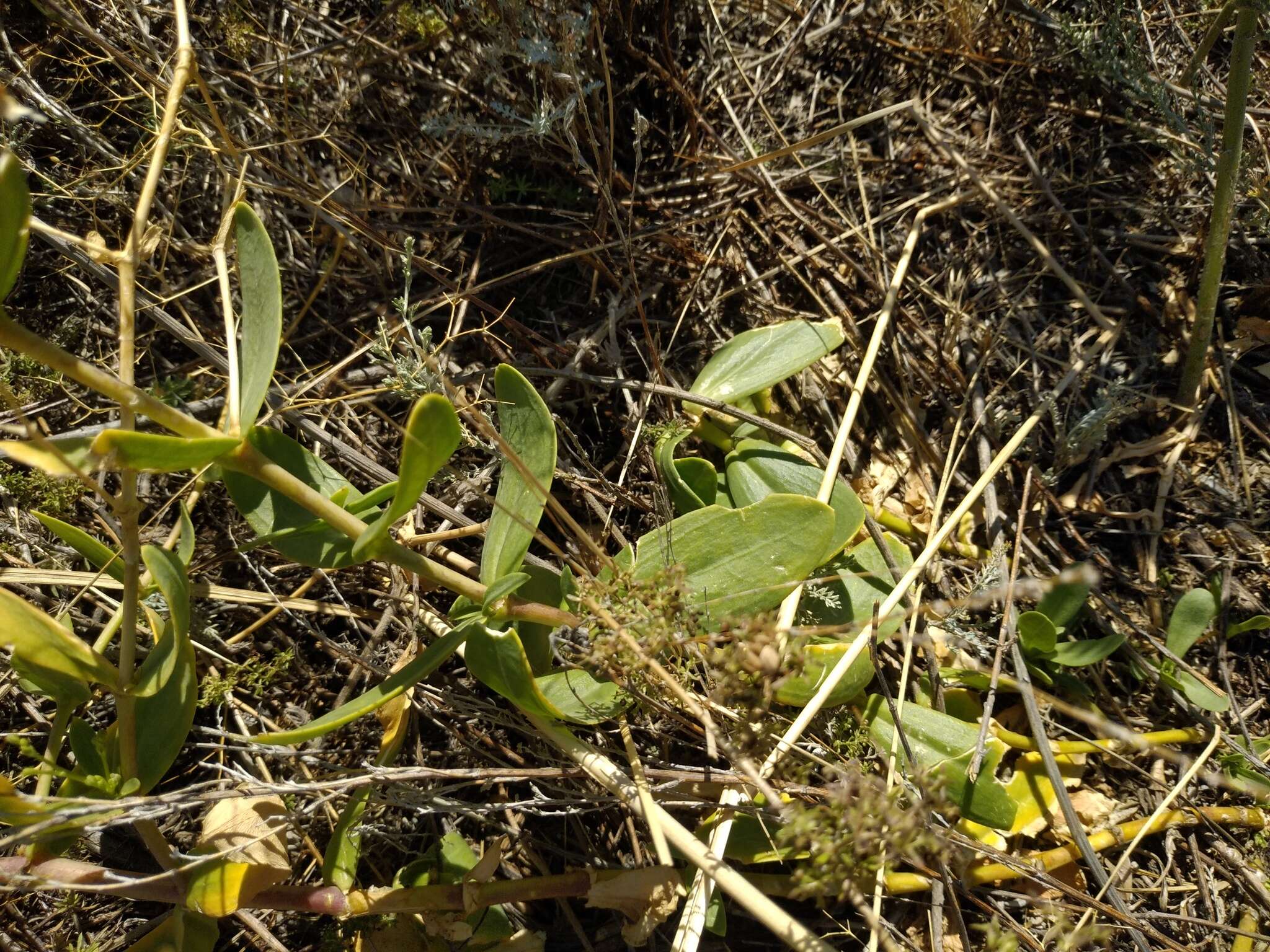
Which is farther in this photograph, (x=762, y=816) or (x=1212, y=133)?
(x=1212, y=133)

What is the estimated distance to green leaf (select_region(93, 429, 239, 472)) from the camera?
1092 millimetres

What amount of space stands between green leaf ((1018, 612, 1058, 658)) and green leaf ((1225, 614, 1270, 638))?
431 mm

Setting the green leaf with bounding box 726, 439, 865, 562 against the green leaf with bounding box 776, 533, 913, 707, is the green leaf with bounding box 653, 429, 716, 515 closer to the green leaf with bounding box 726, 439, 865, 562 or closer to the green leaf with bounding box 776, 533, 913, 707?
the green leaf with bounding box 726, 439, 865, 562

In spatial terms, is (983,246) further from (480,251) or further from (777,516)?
(480,251)

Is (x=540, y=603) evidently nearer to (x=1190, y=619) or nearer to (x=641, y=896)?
(x=641, y=896)

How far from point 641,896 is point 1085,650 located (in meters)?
1.13

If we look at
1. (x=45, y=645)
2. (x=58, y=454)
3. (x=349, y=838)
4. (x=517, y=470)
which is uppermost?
(x=58, y=454)

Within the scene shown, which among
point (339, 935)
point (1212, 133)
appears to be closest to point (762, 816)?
point (339, 935)

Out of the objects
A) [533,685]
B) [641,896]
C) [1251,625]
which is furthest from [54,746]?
[1251,625]

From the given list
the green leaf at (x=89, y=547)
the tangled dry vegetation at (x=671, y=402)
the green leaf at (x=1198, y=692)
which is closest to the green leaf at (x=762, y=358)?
the tangled dry vegetation at (x=671, y=402)

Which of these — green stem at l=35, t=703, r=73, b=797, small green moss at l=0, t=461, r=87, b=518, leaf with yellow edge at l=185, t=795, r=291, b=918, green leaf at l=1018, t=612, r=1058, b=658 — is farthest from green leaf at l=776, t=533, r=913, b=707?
small green moss at l=0, t=461, r=87, b=518

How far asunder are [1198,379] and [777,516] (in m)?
1.25

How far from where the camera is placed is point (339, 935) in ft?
5.95

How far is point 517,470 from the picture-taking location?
1.62 metres
